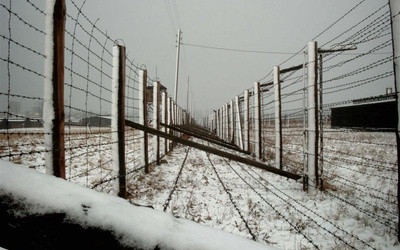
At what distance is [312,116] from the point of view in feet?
14.0

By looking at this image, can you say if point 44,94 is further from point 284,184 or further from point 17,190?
point 284,184

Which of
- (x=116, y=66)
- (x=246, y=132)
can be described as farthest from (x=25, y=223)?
(x=246, y=132)

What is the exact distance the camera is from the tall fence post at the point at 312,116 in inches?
166

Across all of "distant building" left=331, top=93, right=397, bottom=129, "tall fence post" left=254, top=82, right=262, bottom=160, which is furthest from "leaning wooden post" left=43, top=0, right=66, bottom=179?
"distant building" left=331, top=93, right=397, bottom=129

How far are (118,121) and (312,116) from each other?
3216 mm

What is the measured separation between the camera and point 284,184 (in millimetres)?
4836

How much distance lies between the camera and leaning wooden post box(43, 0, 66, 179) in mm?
2020

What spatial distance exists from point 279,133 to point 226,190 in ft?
8.27

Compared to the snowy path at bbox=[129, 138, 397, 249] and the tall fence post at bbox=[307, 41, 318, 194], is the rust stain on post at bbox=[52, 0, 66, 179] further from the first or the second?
the tall fence post at bbox=[307, 41, 318, 194]

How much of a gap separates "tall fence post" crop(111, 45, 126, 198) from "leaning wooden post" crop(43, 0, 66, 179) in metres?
1.30

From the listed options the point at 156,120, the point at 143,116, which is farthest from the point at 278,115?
the point at 143,116

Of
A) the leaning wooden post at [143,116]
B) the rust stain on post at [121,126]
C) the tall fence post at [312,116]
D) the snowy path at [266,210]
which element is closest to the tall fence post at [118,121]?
the rust stain on post at [121,126]

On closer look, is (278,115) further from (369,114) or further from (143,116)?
(369,114)

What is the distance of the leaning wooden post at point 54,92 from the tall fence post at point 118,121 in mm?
1296
